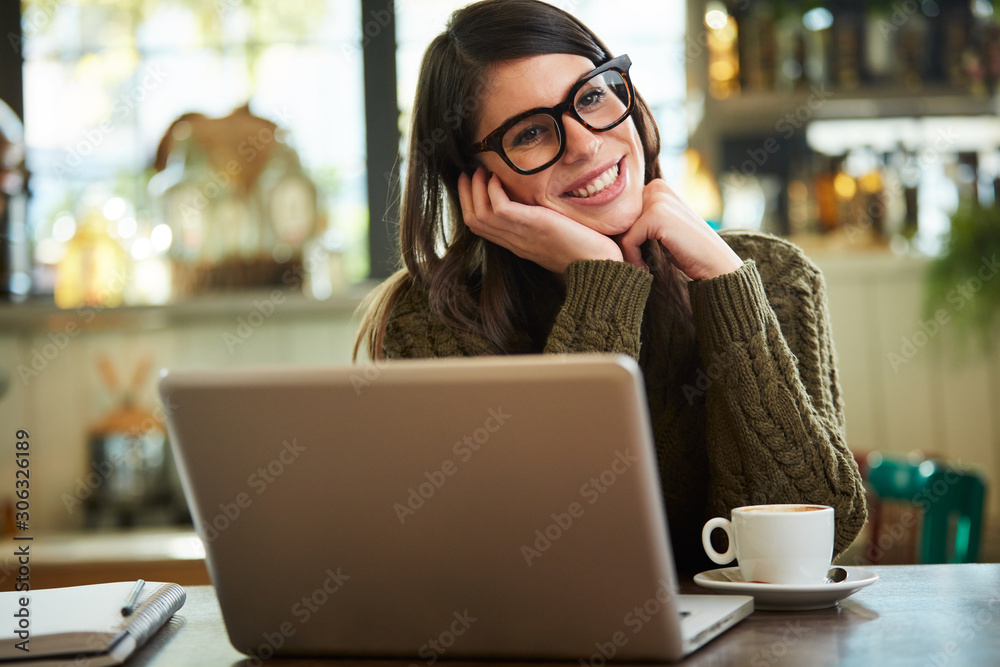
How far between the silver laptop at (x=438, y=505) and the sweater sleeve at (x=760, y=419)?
1.59ft

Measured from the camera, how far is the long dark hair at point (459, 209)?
126 cm

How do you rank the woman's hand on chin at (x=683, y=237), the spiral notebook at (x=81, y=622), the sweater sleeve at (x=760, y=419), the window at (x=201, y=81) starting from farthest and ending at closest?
the window at (x=201, y=81) < the woman's hand on chin at (x=683, y=237) < the sweater sleeve at (x=760, y=419) < the spiral notebook at (x=81, y=622)

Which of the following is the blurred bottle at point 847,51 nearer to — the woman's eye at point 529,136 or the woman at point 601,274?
the woman at point 601,274

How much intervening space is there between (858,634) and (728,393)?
47cm

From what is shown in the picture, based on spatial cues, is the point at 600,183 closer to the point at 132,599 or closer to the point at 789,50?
the point at 132,599

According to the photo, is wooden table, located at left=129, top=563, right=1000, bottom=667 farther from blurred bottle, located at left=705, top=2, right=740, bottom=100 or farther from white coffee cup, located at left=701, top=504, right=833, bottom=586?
blurred bottle, located at left=705, top=2, right=740, bottom=100

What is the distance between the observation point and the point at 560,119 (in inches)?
48.3

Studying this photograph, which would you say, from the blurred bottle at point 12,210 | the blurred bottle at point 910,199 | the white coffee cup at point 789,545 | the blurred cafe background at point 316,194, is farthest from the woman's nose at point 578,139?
the blurred bottle at point 12,210

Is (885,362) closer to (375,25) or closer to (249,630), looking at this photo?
(375,25)

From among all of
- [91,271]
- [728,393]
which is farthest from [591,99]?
Answer: [91,271]

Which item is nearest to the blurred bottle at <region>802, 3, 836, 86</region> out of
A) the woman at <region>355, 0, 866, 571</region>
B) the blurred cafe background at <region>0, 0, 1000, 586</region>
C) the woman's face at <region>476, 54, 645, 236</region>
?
the blurred cafe background at <region>0, 0, 1000, 586</region>

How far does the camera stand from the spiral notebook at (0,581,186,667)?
25.0 inches

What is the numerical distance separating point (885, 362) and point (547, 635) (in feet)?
6.82

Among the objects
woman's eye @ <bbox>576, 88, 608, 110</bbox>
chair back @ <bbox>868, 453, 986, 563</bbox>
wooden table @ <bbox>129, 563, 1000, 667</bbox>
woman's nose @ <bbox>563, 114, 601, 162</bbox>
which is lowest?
chair back @ <bbox>868, 453, 986, 563</bbox>
